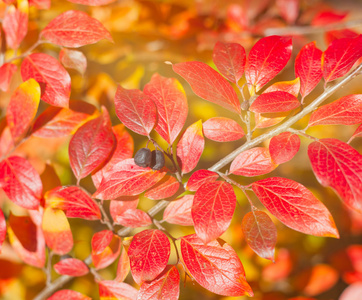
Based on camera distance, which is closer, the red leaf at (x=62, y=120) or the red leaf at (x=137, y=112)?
the red leaf at (x=137, y=112)

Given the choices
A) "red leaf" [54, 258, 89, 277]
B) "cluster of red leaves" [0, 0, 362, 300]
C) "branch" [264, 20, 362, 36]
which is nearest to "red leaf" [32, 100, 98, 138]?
"cluster of red leaves" [0, 0, 362, 300]

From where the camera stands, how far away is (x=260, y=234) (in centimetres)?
36

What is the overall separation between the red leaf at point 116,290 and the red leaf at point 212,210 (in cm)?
19

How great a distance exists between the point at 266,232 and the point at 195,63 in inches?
9.7

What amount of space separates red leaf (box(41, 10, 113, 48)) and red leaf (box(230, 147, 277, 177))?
27 cm

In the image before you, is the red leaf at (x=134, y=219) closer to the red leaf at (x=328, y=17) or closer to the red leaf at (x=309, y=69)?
the red leaf at (x=309, y=69)

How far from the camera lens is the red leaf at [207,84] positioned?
1.27 feet

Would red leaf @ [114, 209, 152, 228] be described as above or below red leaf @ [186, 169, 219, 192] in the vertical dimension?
below

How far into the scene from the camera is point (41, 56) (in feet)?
1.59

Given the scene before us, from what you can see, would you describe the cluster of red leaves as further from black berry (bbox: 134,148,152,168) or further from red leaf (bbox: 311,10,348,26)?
red leaf (bbox: 311,10,348,26)

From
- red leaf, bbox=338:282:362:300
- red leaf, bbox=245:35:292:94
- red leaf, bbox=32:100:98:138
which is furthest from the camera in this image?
red leaf, bbox=338:282:362:300

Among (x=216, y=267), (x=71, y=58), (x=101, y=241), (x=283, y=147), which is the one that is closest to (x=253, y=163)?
(x=283, y=147)

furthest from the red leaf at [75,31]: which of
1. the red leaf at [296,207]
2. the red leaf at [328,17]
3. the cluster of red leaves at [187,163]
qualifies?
the red leaf at [328,17]

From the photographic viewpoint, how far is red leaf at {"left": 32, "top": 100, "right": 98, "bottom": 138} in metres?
0.51
